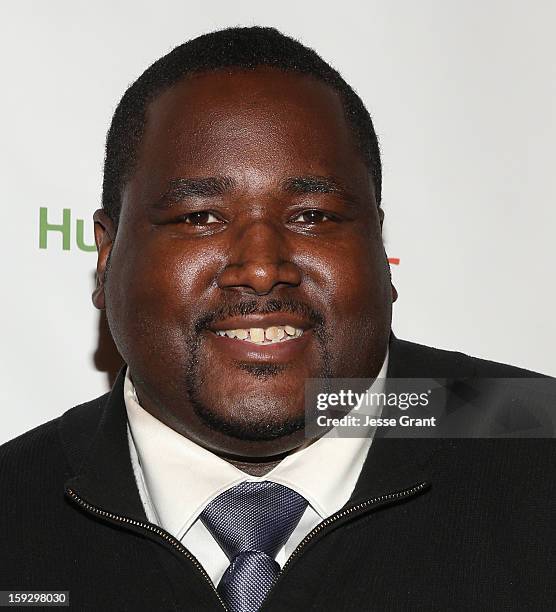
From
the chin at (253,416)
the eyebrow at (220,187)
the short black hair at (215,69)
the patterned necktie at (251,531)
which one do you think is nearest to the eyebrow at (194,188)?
the eyebrow at (220,187)

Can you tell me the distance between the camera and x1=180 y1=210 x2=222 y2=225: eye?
1152 mm

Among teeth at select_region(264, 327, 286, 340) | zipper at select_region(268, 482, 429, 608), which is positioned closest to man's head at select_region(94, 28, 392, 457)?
teeth at select_region(264, 327, 286, 340)

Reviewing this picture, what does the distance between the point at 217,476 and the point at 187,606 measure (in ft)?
0.50

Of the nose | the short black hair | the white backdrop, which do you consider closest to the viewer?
the nose

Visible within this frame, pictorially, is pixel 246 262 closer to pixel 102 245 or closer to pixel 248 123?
pixel 248 123

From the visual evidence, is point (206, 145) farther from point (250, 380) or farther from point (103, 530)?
point (103, 530)

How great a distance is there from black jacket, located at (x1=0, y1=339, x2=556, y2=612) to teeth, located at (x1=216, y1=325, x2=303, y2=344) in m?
0.19

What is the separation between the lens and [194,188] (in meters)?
1.15

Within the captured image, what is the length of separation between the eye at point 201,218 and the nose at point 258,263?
0.04 m

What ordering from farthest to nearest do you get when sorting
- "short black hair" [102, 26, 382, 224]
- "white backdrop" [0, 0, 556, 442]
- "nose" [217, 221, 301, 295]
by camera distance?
"white backdrop" [0, 0, 556, 442]
"short black hair" [102, 26, 382, 224]
"nose" [217, 221, 301, 295]

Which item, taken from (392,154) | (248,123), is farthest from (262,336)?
(392,154)

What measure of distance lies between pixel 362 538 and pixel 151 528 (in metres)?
0.23

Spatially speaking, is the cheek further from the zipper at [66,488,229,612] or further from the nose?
the zipper at [66,488,229,612]

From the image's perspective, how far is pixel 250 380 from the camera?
43.3 inches
